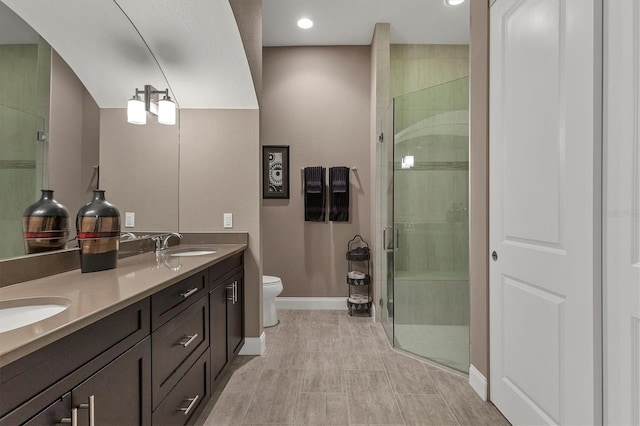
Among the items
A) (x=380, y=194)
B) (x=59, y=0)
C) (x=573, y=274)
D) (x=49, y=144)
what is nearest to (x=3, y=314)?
(x=49, y=144)

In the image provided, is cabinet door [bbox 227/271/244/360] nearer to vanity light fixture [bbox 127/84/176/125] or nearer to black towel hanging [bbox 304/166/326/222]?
vanity light fixture [bbox 127/84/176/125]

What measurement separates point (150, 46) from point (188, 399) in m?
2.26

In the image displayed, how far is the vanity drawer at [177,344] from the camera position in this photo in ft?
4.38

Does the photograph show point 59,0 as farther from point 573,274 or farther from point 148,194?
point 573,274

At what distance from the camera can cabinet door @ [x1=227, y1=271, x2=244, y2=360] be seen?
2359mm

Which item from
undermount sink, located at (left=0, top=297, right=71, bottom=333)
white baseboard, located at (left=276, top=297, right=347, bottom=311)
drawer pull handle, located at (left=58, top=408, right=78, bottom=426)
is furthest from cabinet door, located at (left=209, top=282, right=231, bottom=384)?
white baseboard, located at (left=276, top=297, right=347, bottom=311)

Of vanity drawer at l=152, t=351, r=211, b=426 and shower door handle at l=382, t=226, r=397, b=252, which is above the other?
shower door handle at l=382, t=226, r=397, b=252

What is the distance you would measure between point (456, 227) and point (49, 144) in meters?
2.57

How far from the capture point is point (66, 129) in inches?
60.4

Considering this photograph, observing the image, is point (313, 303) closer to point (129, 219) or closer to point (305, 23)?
point (129, 219)

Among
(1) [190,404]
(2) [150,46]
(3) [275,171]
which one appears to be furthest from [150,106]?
(1) [190,404]

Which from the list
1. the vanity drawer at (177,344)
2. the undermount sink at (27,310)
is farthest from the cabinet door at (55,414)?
the vanity drawer at (177,344)

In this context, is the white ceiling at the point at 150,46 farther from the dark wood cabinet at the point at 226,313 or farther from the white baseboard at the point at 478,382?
the white baseboard at the point at 478,382

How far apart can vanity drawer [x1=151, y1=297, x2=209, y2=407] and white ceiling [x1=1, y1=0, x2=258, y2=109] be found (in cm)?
123
